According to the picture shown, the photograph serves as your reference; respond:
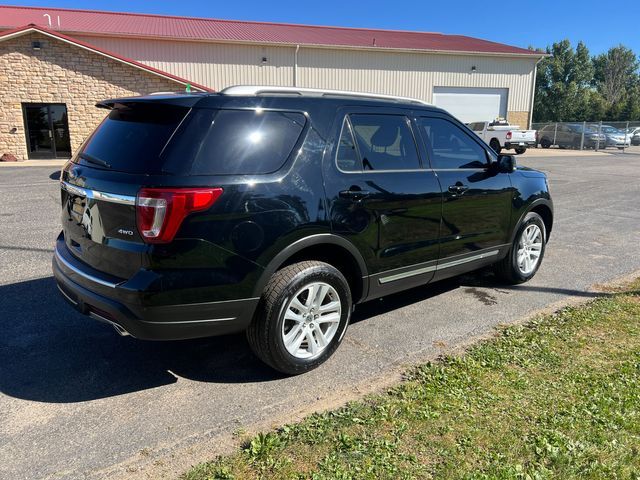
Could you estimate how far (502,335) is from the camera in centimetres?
419

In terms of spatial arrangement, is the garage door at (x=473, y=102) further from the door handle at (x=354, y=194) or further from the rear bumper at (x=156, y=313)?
the rear bumper at (x=156, y=313)

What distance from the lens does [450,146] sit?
15.2 ft

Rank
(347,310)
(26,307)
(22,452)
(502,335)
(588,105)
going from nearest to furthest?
(22,452) < (347,310) < (502,335) < (26,307) < (588,105)

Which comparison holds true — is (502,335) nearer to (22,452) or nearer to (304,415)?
(304,415)

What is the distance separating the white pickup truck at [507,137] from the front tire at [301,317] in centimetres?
2601

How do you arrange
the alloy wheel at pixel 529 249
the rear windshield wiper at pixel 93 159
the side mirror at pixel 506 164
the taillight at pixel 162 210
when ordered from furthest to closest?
the alloy wheel at pixel 529 249, the side mirror at pixel 506 164, the rear windshield wiper at pixel 93 159, the taillight at pixel 162 210

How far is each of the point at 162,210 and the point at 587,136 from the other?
38.1 meters

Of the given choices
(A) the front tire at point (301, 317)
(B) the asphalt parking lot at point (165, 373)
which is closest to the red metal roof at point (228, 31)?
(B) the asphalt parking lot at point (165, 373)

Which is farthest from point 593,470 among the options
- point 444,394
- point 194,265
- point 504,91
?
point 504,91

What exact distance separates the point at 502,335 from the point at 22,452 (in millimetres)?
3395

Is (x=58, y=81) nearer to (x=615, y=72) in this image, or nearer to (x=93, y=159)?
(x=93, y=159)

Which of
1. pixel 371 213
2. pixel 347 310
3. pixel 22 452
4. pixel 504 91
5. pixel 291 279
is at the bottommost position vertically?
pixel 22 452

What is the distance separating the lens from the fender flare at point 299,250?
321cm

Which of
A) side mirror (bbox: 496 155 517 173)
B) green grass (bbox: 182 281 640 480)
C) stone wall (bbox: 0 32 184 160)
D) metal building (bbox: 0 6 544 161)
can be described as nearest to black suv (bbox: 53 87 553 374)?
green grass (bbox: 182 281 640 480)
